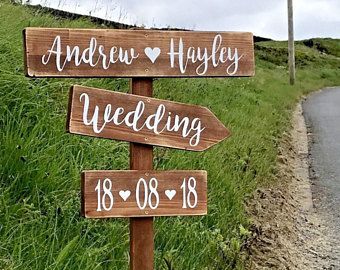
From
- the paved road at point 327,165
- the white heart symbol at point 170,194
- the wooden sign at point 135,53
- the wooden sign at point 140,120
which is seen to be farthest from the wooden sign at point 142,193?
the paved road at point 327,165

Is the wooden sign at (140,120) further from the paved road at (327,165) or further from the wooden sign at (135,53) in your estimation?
the paved road at (327,165)

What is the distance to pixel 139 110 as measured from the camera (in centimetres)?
334

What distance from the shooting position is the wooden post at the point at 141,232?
3.34 metres

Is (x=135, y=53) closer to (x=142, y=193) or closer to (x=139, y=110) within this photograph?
(x=139, y=110)

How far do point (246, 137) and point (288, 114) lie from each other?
7322 mm

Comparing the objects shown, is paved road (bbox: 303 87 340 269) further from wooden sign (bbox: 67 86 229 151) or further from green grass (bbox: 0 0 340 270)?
wooden sign (bbox: 67 86 229 151)

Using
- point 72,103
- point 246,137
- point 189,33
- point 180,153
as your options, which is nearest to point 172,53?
point 189,33

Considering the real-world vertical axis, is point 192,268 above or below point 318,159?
below

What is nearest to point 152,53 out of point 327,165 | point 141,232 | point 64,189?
point 141,232

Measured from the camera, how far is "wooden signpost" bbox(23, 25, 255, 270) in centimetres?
320

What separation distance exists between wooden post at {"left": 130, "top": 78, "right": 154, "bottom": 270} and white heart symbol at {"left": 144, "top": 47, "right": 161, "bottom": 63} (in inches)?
6.8

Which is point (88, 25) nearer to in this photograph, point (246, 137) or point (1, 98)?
point (246, 137)

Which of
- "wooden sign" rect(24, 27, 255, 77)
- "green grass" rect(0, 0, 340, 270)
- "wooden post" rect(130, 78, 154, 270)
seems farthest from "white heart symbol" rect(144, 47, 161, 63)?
"green grass" rect(0, 0, 340, 270)

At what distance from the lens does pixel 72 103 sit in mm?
3158
